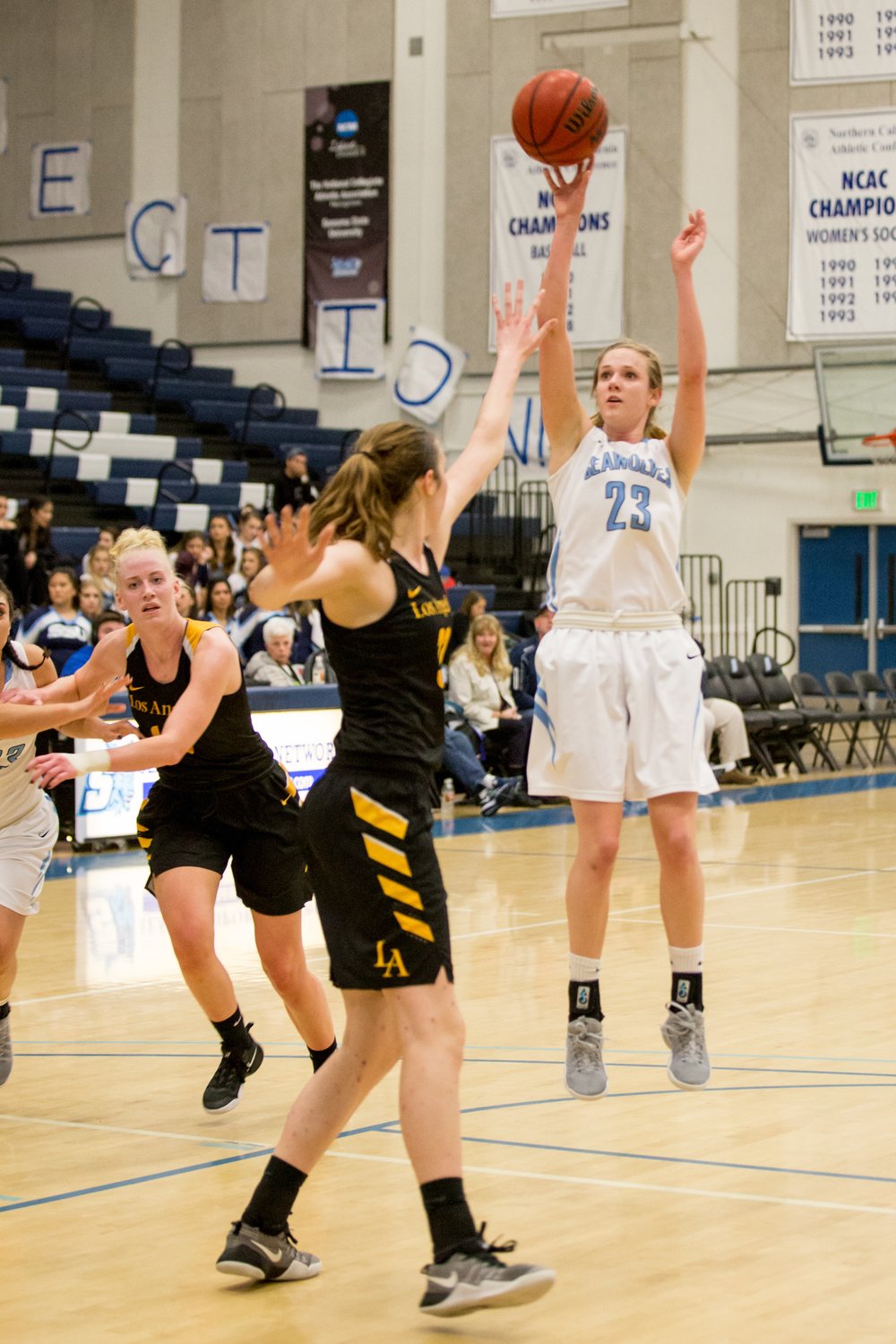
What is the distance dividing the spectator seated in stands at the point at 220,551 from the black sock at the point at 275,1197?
34.6ft

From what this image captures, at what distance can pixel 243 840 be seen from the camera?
490 cm

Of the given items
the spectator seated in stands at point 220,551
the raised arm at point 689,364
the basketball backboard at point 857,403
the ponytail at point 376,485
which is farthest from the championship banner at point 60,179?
the ponytail at point 376,485

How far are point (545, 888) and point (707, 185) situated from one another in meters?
11.8

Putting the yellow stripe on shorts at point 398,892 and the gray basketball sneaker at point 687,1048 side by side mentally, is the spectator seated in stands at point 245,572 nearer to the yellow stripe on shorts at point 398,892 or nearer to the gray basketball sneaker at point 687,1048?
the gray basketball sneaker at point 687,1048

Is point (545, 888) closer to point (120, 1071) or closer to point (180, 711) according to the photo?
point (120, 1071)

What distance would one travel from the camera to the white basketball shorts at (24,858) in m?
5.06

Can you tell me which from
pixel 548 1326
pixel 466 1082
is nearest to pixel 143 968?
pixel 466 1082

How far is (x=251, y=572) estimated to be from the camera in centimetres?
1379

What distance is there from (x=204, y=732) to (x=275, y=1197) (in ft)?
5.28

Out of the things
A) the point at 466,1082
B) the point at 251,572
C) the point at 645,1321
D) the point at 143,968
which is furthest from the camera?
the point at 251,572

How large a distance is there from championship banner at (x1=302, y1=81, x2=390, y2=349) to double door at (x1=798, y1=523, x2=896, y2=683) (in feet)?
→ 18.6

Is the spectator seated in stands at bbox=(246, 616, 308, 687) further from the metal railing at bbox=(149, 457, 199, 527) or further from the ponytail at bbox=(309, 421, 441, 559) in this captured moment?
the ponytail at bbox=(309, 421, 441, 559)

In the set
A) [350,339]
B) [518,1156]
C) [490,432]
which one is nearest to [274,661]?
[518,1156]

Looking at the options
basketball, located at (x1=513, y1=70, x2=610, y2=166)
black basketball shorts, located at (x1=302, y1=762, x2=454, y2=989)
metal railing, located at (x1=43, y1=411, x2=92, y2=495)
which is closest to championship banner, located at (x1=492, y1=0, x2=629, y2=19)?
metal railing, located at (x1=43, y1=411, x2=92, y2=495)
